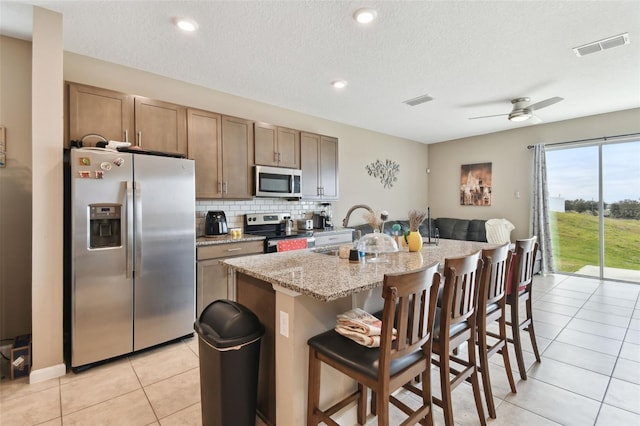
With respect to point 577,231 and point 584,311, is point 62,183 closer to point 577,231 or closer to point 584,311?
point 584,311

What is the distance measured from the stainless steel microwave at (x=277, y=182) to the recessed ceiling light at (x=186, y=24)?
66.1 inches

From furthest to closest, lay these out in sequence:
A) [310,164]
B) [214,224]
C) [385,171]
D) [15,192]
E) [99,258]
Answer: [385,171]
[310,164]
[214,224]
[15,192]
[99,258]

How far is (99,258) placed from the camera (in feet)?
7.81

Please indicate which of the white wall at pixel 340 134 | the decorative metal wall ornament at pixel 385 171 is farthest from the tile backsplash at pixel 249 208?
the decorative metal wall ornament at pixel 385 171

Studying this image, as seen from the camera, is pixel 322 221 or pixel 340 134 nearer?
pixel 322 221

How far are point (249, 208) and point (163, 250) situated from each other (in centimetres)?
155

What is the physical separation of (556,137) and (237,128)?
5.60 m

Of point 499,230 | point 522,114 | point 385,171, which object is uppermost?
point 522,114

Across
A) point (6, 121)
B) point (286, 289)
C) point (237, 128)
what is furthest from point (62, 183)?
point (286, 289)

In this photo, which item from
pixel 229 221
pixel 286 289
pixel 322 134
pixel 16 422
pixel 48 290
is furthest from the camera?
pixel 322 134

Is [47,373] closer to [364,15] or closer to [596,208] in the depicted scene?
[364,15]

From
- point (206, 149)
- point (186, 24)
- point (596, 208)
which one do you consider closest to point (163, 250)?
point (206, 149)

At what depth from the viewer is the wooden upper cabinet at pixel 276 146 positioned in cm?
389

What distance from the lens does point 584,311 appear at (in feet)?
11.9
